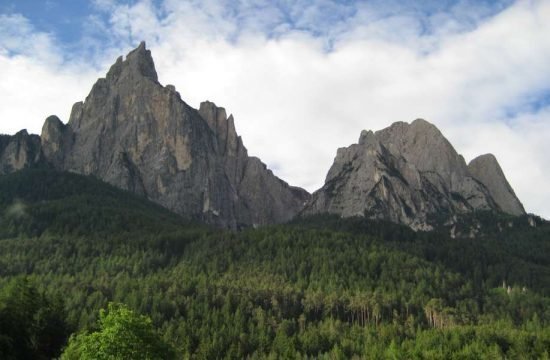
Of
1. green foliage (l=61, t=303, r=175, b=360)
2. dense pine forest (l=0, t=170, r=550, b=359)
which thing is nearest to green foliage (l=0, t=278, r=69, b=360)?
dense pine forest (l=0, t=170, r=550, b=359)

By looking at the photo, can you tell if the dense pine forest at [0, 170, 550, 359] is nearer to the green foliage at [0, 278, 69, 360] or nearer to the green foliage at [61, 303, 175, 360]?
the green foliage at [0, 278, 69, 360]

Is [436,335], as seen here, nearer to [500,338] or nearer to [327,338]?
[500,338]

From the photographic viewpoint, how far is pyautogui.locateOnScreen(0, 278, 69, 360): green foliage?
2835 inches

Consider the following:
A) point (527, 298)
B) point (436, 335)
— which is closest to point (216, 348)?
point (436, 335)

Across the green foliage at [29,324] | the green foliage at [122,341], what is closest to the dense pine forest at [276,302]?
the green foliage at [29,324]

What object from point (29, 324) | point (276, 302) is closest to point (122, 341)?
point (29, 324)

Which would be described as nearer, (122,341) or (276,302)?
(122,341)

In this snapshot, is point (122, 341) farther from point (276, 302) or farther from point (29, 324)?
point (276, 302)

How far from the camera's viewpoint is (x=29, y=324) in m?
77.0

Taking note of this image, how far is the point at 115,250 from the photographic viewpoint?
197m

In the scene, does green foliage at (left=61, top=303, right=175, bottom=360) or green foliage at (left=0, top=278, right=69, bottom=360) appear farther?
green foliage at (left=0, top=278, right=69, bottom=360)

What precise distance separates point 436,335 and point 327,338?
21.1 metres

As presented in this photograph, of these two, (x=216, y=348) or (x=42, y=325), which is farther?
(x=216, y=348)

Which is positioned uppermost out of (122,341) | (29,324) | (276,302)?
(276,302)
